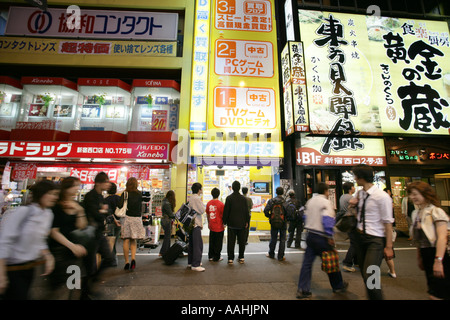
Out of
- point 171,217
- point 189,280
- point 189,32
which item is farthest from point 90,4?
point 189,280

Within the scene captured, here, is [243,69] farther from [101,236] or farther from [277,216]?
[101,236]

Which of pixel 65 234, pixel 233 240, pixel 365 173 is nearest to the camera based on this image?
pixel 65 234

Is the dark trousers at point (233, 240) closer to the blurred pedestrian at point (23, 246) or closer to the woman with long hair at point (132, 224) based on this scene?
the woman with long hair at point (132, 224)

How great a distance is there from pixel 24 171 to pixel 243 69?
451 inches

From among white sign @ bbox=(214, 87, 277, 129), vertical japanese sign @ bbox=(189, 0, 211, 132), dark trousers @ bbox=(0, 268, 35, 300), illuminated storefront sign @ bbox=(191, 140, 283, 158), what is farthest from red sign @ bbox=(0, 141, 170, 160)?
dark trousers @ bbox=(0, 268, 35, 300)

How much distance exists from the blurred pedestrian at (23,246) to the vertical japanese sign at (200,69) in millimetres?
7213

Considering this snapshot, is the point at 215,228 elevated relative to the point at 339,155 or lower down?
lower down

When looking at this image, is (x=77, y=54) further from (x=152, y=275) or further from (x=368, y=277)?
(x=368, y=277)

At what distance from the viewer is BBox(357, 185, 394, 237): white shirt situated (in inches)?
121

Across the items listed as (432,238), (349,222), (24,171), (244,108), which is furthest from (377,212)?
(24,171)

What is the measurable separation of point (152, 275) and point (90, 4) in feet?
44.4

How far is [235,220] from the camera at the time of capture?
5.75m

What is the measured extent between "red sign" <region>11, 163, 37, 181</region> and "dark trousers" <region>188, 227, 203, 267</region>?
30.7 ft

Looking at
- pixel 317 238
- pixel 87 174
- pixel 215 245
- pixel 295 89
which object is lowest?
pixel 215 245
